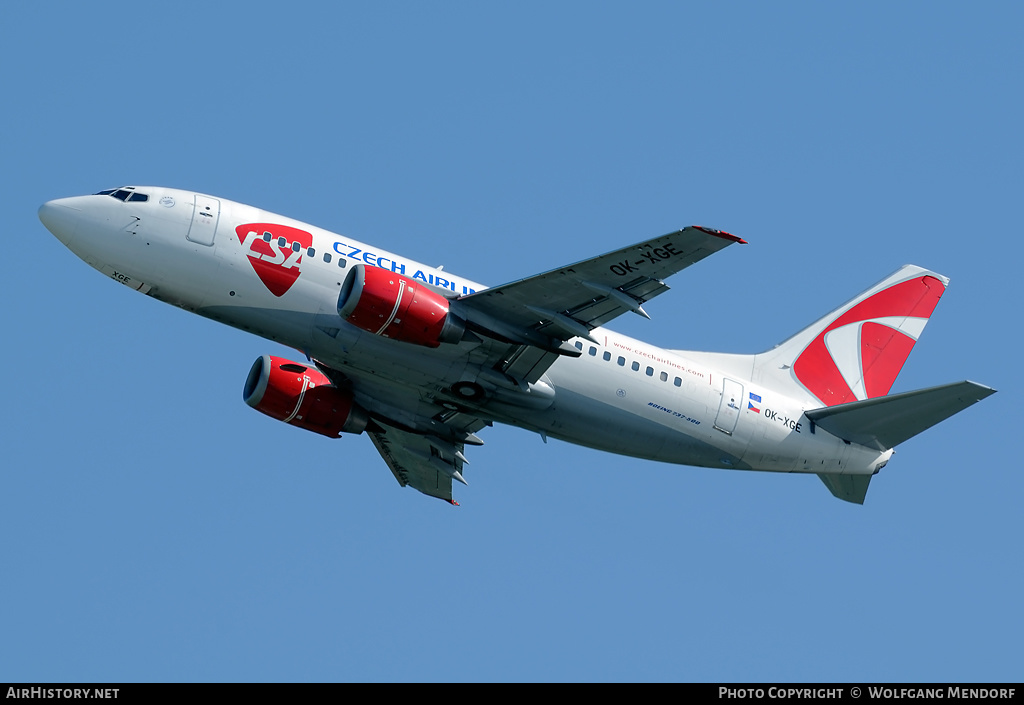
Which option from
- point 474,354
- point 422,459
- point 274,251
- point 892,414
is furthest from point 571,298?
point 892,414

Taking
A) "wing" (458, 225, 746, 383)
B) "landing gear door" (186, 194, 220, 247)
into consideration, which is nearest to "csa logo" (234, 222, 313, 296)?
"landing gear door" (186, 194, 220, 247)

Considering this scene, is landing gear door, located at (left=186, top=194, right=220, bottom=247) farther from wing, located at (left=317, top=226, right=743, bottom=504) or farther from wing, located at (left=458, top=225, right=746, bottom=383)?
wing, located at (left=458, top=225, right=746, bottom=383)

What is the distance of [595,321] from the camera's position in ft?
132

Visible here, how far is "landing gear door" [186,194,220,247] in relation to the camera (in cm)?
4028

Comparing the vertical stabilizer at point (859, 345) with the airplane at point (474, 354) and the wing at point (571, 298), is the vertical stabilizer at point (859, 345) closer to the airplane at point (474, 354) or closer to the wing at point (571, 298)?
the airplane at point (474, 354)

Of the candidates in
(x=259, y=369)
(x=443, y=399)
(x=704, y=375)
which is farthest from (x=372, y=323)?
(x=704, y=375)

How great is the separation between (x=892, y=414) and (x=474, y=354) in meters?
15.2

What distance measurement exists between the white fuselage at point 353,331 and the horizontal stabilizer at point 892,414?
3011mm

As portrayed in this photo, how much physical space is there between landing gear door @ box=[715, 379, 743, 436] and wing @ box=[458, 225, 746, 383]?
6180mm

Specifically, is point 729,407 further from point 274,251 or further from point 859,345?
point 274,251

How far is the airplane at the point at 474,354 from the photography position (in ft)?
129
